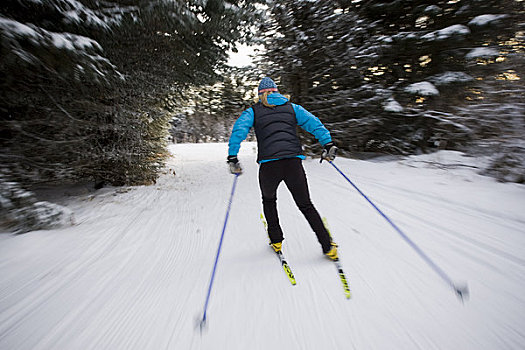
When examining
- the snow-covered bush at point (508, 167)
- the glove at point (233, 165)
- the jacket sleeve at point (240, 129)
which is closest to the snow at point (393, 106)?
the snow-covered bush at point (508, 167)

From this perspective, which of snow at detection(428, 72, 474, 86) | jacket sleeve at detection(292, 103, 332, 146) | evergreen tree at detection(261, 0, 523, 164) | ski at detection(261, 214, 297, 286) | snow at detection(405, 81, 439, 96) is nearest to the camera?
ski at detection(261, 214, 297, 286)

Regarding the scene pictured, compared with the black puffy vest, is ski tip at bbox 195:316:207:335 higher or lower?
lower

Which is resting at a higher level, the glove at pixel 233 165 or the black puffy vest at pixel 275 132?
the black puffy vest at pixel 275 132

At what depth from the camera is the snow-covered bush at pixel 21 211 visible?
2.97m

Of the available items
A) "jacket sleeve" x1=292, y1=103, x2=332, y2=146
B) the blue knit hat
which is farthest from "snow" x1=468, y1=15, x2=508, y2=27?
the blue knit hat

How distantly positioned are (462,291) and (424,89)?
17.8 feet

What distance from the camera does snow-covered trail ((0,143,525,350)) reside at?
5.51 ft

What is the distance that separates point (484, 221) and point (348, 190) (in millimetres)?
2214

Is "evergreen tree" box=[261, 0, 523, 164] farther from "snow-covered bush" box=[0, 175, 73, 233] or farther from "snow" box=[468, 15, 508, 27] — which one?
"snow-covered bush" box=[0, 175, 73, 233]

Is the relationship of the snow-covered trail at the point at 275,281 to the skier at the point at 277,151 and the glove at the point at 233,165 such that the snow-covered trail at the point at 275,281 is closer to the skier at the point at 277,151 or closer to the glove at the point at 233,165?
the skier at the point at 277,151

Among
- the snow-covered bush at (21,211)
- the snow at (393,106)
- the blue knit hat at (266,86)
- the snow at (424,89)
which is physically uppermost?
the snow at (424,89)

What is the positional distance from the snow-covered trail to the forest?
3.73 feet

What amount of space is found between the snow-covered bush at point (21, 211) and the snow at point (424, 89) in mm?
7859

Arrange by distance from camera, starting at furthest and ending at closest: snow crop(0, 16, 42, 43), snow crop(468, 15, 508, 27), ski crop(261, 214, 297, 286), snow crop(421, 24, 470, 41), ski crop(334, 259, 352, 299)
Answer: snow crop(421, 24, 470, 41) < snow crop(468, 15, 508, 27) < snow crop(0, 16, 42, 43) < ski crop(261, 214, 297, 286) < ski crop(334, 259, 352, 299)
